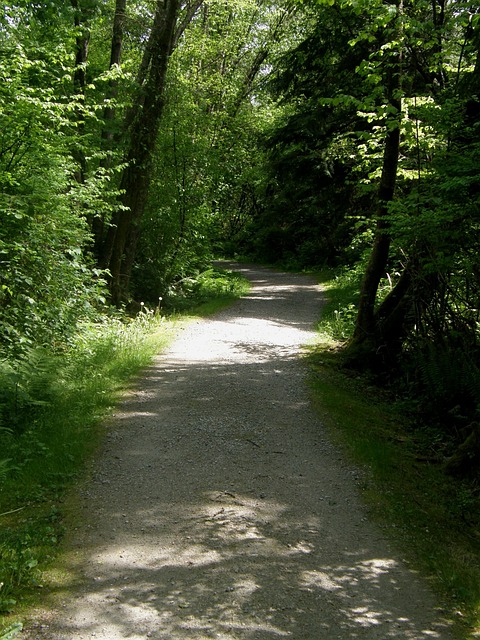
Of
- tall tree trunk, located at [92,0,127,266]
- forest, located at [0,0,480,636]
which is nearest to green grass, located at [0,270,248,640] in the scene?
forest, located at [0,0,480,636]

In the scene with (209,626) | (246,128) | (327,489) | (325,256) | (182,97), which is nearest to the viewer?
(209,626)

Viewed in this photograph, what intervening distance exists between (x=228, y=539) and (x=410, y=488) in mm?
2189

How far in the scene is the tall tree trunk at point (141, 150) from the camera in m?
13.9

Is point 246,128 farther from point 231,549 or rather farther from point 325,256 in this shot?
point 231,549

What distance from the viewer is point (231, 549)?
4.68 m

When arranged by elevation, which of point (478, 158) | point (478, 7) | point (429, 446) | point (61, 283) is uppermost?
point (478, 7)

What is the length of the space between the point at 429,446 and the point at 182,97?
12588 mm

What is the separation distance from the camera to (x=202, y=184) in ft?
A: 57.8

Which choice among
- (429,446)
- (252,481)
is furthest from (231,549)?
(429,446)

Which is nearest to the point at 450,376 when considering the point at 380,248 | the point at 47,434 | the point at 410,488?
the point at 410,488

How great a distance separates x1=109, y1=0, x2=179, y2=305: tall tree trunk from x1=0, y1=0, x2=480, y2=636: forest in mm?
43

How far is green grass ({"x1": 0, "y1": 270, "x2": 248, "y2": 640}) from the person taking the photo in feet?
13.9

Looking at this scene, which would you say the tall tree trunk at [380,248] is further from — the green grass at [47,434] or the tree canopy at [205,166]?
the green grass at [47,434]

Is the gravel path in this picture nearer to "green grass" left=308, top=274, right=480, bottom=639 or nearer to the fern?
"green grass" left=308, top=274, right=480, bottom=639
